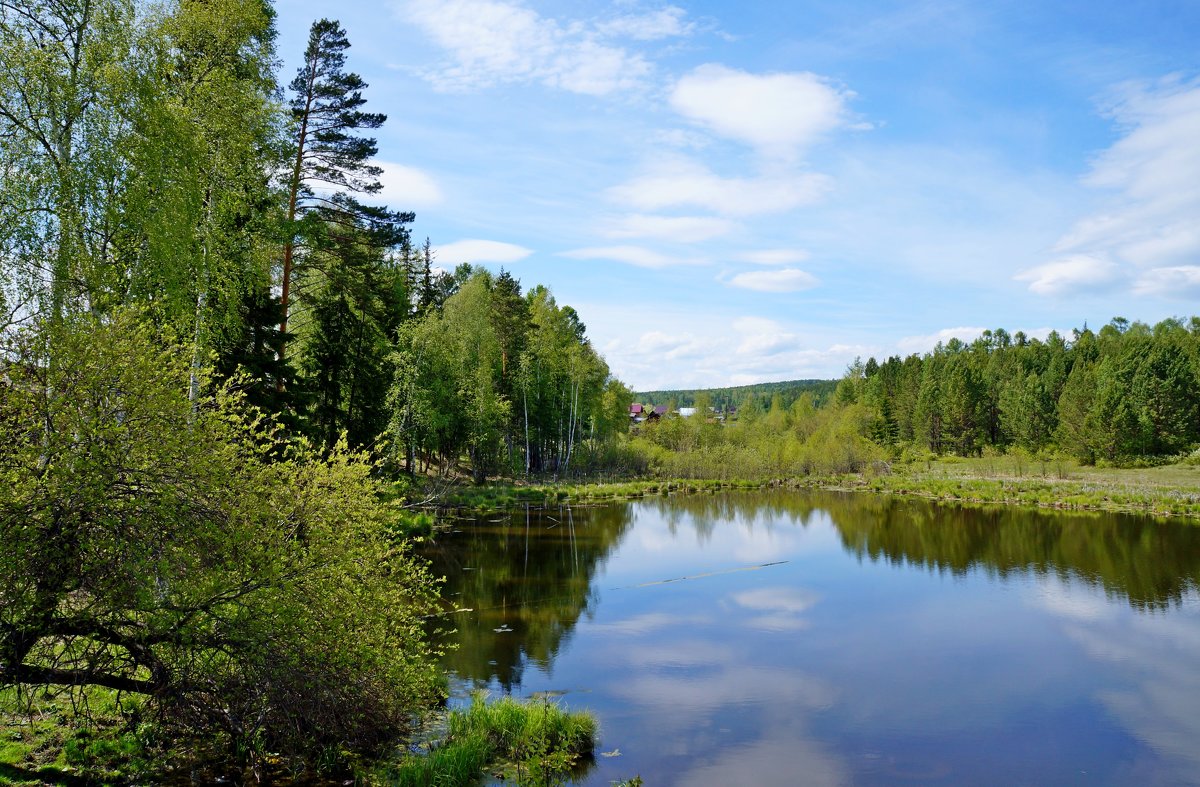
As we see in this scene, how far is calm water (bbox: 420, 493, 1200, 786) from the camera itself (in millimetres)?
10633

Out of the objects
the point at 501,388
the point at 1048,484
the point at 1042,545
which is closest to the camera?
the point at 1042,545

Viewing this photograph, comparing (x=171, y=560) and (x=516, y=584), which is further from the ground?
(x=171, y=560)

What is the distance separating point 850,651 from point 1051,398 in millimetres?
64228

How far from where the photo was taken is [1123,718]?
1213 cm

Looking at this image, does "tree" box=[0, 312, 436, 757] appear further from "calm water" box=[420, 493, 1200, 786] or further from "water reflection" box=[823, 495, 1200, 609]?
"water reflection" box=[823, 495, 1200, 609]

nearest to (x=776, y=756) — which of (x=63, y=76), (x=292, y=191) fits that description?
(x=63, y=76)

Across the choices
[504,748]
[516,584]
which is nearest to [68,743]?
[504,748]

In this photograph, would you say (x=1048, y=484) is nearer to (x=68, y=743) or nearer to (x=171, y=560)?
(x=171, y=560)

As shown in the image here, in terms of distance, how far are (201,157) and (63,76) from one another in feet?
6.84

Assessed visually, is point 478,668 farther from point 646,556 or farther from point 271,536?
point 646,556

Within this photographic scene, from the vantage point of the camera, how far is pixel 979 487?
4628 centimetres

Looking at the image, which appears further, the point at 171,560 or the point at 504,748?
the point at 504,748

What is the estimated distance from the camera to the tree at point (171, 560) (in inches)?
263

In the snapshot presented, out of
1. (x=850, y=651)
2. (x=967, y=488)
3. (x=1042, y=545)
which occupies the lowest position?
(x=850, y=651)
